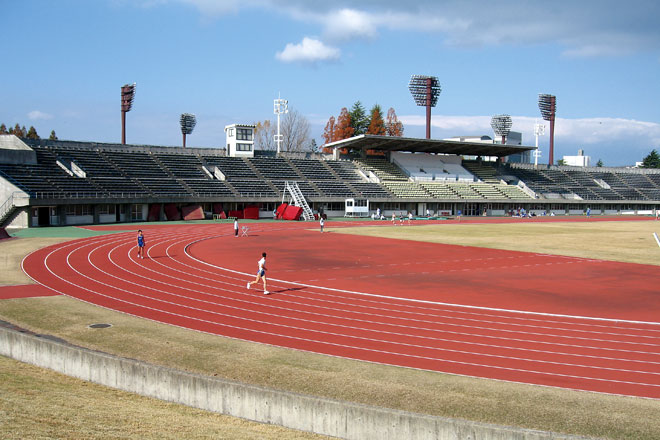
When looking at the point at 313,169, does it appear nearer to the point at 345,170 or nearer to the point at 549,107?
the point at 345,170

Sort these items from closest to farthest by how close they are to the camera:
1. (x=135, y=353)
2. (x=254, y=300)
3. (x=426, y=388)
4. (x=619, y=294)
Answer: (x=426, y=388) < (x=135, y=353) < (x=254, y=300) < (x=619, y=294)

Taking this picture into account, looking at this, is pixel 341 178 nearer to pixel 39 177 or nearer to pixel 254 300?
pixel 39 177

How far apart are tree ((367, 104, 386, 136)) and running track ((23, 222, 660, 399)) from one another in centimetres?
8413

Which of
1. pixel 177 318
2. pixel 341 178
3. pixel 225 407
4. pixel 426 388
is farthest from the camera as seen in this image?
pixel 341 178

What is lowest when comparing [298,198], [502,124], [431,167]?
[298,198]

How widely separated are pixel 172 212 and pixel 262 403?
5315 cm

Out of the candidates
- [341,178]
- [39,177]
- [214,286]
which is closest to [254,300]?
[214,286]

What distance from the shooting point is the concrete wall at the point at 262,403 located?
7.85 m

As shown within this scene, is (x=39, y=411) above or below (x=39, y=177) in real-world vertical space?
below

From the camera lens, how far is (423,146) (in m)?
88.4

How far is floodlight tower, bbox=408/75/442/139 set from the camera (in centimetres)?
9656

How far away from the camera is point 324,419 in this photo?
8.59 m

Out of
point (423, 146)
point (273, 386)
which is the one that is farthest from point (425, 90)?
point (273, 386)

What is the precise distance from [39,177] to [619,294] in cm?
4907
